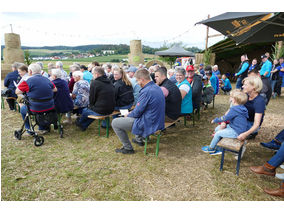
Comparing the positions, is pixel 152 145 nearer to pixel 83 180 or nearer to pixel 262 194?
pixel 83 180

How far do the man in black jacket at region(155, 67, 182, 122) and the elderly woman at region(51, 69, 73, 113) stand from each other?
7.45 feet

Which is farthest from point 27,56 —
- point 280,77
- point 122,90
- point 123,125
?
point 280,77

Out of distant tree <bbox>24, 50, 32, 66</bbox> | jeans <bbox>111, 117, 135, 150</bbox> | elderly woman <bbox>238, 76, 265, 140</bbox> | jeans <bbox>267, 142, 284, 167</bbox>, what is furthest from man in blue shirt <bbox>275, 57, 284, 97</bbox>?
distant tree <bbox>24, 50, 32, 66</bbox>

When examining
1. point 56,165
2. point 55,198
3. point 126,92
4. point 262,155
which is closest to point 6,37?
point 126,92

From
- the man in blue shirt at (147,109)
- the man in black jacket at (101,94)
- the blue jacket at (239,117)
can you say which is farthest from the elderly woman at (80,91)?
the blue jacket at (239,117)

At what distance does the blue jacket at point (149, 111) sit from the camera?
3.08 metres

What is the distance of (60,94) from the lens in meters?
4.38

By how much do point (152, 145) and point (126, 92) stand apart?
1489 millimetres

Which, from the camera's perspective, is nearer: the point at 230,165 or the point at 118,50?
the point at 230,165

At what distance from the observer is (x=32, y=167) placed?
3.15 metres

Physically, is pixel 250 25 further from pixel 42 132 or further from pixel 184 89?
pixel 42 132

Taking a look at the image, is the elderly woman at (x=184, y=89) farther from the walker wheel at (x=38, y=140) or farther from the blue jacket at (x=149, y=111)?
the walker wheel at (x=38, y=140)

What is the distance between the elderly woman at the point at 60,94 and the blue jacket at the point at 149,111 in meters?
2.09

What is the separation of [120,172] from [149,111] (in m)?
1.13
